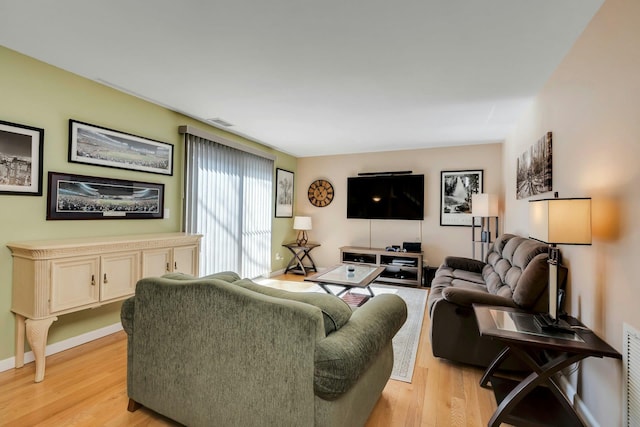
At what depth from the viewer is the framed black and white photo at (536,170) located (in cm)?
257

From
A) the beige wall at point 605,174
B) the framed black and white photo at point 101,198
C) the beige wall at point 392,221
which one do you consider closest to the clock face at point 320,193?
the beige wall at point 392,221

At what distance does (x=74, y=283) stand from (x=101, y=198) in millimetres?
939

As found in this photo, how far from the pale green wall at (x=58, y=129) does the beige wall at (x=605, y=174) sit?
3.89 meters

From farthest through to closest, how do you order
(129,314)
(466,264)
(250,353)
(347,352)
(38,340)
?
(466,264) < (38,340) < (129,314) < (250,353) < (347,352)

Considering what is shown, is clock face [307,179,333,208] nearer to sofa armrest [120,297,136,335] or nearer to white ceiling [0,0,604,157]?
white ceiling [0,0,604,157]

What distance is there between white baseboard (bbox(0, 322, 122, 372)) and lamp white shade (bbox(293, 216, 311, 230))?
3467 mm

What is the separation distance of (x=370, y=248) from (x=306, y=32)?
175 inches

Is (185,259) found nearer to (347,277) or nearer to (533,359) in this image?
(347,277)

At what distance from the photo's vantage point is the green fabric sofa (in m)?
1.33

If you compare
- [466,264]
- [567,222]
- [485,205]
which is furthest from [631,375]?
[485,205]

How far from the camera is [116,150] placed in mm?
3098

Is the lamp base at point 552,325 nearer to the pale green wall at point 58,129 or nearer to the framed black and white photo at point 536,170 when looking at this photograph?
the framed black and white photo at point 536,170

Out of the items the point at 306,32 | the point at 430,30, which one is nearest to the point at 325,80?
the point at 306,32

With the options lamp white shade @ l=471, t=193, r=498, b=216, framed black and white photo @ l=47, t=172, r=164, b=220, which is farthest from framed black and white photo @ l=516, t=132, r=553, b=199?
framed black and white photo @ l=47, t=172, r=164, b=220
